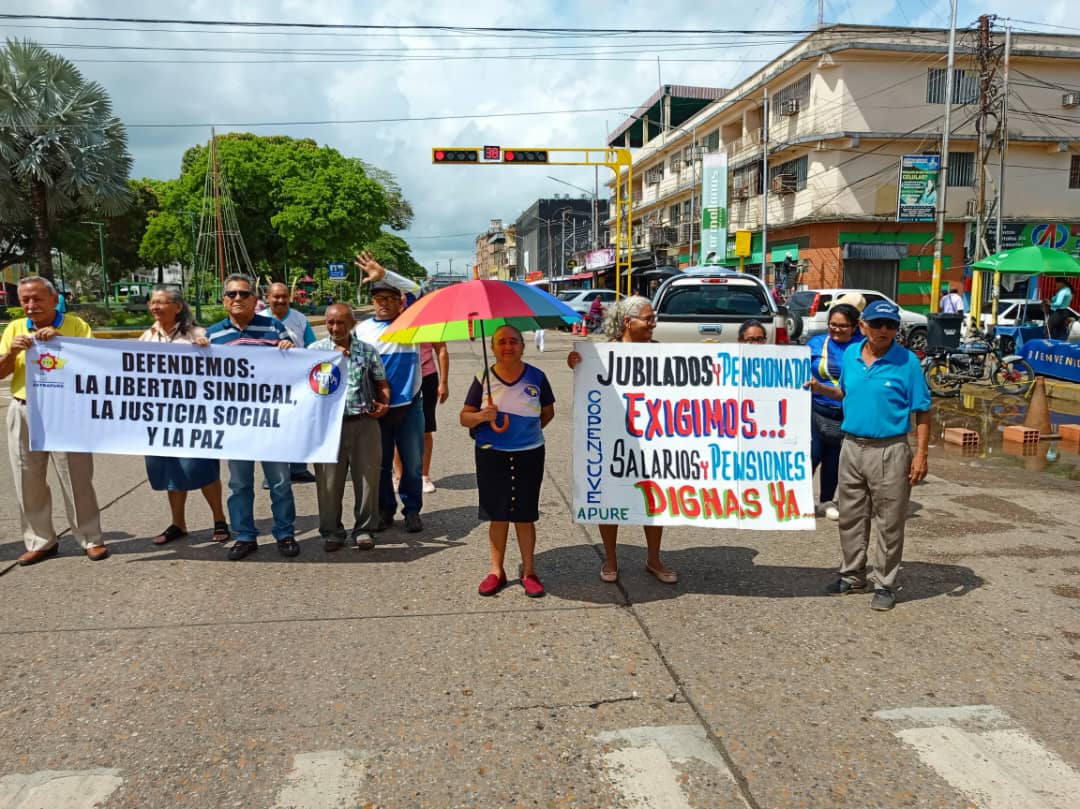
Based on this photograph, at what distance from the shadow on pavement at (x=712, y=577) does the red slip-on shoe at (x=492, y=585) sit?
291 millimetres

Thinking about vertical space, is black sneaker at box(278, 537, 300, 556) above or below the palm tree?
below

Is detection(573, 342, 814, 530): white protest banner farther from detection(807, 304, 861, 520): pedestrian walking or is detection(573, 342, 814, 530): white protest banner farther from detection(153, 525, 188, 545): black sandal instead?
detection(153, 525, 188, 545): black sandal

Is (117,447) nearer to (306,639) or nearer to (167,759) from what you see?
(306,639)

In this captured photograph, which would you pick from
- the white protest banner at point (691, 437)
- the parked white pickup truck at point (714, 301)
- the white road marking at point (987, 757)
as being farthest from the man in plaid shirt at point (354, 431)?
the parked white pickup truck at point (714, 301)

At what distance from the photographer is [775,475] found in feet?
15.8

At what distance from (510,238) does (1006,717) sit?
5666 inches

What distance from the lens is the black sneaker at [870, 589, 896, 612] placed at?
14.8 feet

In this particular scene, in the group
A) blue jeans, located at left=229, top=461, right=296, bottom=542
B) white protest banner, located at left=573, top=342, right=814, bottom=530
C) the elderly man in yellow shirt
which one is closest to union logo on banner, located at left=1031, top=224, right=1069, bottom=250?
white protest banner, located at left=573, top=342, right=814, bottom=530

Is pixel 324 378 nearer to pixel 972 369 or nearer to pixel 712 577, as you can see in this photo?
pixel 712 577

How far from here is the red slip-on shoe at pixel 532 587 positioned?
4.71m

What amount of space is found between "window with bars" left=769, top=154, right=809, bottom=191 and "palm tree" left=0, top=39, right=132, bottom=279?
86.6 ft

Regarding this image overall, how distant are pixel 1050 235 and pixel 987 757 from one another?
16653 mm

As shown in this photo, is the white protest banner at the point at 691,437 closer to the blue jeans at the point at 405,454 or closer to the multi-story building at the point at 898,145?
the blue jeans at the point at 405,454

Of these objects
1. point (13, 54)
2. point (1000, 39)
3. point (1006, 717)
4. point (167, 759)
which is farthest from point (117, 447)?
point (1000, 39)
